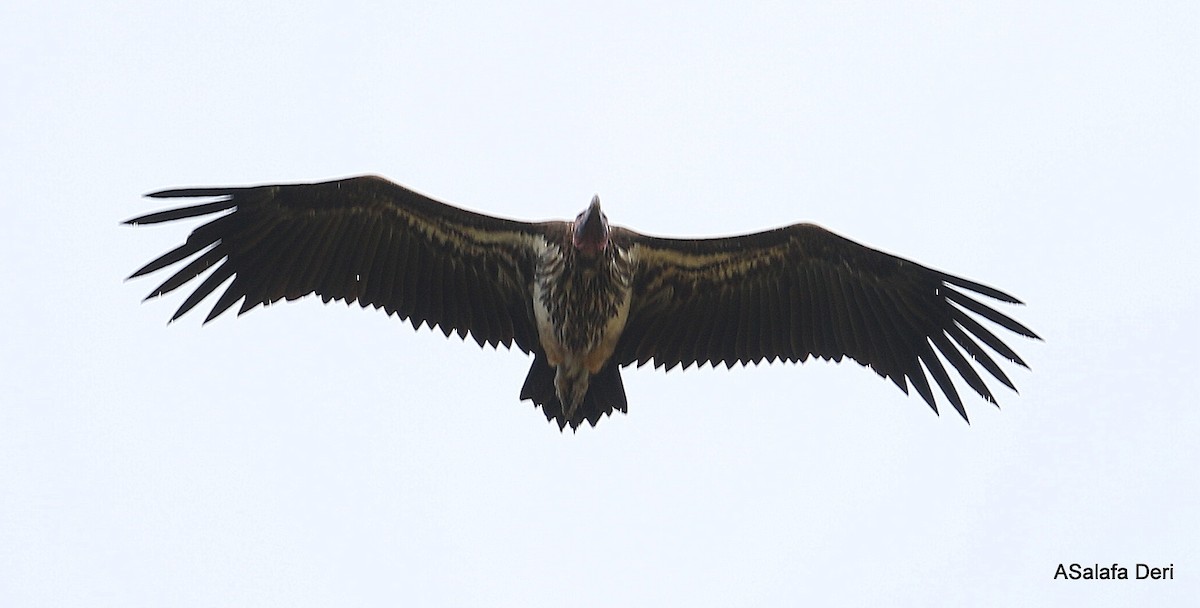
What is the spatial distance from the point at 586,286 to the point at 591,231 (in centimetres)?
52

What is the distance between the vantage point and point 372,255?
11.9 meters

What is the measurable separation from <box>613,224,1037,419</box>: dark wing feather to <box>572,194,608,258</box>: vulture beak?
0.72 metres

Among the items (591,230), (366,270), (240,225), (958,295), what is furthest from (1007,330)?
(240,225)

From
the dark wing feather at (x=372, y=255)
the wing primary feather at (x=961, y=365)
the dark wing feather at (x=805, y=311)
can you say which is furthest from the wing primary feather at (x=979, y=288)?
the dark wing feather at (x=372, y=255)

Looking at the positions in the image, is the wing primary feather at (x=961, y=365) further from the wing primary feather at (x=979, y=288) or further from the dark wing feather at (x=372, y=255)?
the dark wing feather at (x=372, y=255)

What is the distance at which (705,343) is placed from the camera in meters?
12.5

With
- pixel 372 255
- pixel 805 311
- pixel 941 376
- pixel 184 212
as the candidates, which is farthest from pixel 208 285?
pixel 941 376

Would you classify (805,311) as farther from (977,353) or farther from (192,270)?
(192,270)

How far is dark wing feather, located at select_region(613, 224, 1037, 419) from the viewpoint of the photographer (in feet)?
39.9

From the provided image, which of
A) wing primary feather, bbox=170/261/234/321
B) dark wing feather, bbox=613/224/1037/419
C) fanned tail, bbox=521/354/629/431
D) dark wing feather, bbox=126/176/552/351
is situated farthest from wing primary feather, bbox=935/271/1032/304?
wing primary feather, bbox=170/261/234/321

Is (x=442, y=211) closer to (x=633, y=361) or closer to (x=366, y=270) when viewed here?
(x=366, y=270)

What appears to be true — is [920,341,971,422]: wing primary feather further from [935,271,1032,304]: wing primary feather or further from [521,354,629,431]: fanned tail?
[521,354,629,431]: fanned tail

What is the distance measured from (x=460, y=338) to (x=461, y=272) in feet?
1.73

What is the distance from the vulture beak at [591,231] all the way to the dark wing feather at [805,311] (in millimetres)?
722
